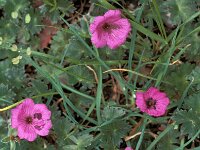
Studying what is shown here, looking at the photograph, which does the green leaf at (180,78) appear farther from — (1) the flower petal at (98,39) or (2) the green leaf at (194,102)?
(1) the flower petal at (98,39)

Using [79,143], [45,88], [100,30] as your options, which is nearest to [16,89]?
[45,88]

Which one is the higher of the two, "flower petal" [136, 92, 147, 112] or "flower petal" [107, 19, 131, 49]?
"flower petal" [107, 19, 131, 49]

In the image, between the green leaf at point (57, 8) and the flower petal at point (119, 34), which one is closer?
the flower petal at point (119, 34)

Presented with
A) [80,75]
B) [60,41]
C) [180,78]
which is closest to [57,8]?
[60,41]

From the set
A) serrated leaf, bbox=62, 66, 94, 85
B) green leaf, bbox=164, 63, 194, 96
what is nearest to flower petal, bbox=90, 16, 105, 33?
serrated leaf, bbox=62, 66, 94, 85

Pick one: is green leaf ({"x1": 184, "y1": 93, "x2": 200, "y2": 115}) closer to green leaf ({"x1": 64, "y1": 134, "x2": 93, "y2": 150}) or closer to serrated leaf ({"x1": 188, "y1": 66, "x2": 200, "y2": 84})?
serrated leaf ({"x1": 188, "y1": 66, "x2": 200, "y2": 84})

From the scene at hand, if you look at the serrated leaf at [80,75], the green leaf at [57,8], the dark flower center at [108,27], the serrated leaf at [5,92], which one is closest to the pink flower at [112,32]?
the dark flower center at [108,27]

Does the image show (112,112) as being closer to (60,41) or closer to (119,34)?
(119,34)
